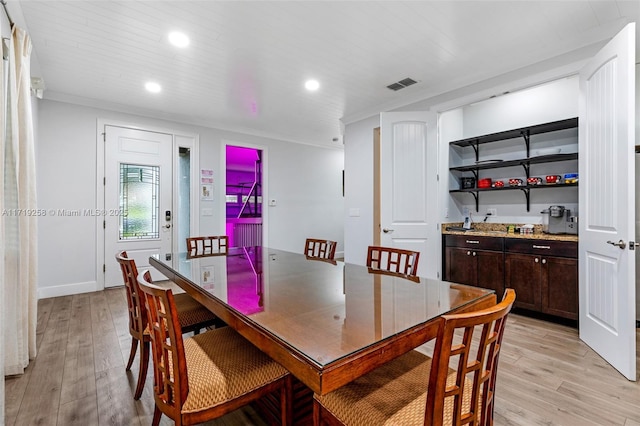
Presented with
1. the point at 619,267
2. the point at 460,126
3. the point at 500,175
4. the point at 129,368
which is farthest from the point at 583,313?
the point at 129,368

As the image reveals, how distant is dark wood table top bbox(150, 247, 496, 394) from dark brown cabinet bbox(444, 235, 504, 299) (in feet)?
6.73

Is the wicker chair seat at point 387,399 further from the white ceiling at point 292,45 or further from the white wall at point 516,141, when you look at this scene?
the white wall at point 516,141

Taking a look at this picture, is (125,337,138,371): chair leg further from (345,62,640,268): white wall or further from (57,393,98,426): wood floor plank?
(345,62,640,268): white wall

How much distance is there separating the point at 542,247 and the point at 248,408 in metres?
2.91

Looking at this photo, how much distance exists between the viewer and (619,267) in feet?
6.79

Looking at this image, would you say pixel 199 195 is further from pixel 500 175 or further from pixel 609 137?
pixel 609 137

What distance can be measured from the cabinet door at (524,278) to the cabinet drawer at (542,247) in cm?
6

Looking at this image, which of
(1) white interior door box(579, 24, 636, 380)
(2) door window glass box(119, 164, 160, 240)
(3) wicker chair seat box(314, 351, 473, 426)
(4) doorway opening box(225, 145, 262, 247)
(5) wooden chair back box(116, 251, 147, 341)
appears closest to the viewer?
(3) wicker chair seat box(314, 351, 473, 426)

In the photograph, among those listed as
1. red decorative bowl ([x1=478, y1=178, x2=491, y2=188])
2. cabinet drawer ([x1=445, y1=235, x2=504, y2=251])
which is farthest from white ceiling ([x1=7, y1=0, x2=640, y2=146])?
cabinet drawer ([x1=445, y1=235, x2=504, y2=251])

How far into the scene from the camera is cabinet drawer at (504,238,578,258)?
9.14 feet

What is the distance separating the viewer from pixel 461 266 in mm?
3568

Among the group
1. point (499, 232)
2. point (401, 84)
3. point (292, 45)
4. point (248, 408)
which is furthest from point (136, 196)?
point (499, 232)

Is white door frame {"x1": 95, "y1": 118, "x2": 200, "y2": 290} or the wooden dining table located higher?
white door frame {"x1": 95, "y1": 118, "x2": 200, "y2": 290}

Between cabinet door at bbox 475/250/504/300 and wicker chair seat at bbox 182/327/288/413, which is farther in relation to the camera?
cabinet door at bbox 475/250/504/300
